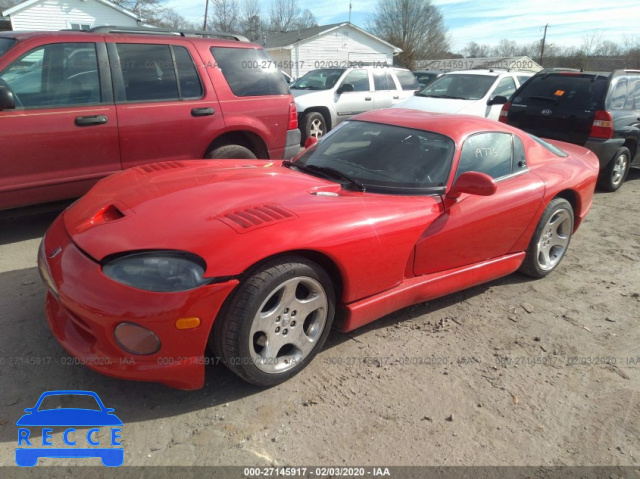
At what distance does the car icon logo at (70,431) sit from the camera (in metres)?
2.07

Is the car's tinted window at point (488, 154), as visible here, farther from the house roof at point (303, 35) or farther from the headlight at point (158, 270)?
the house roof at point (303, 35)

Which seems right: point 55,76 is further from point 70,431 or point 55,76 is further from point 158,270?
point 70,431

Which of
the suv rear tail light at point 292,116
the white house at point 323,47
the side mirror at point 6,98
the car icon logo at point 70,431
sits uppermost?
the white house at point 323,47

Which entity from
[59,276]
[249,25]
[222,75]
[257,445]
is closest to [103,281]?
[59,276]

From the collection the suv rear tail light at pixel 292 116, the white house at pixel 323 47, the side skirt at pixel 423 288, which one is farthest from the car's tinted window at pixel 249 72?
the white house at pixel 323 47

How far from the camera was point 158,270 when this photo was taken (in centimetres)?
217

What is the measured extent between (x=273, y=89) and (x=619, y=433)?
463cm

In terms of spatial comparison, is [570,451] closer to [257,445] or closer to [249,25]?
[257,445]

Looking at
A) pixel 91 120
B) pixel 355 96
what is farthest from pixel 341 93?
pixel 91 120

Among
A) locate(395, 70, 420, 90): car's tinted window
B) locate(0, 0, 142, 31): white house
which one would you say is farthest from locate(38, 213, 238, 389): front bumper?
locate(0, 0, 142, 31): white house

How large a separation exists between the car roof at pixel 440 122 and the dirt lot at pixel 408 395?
4.25 ft

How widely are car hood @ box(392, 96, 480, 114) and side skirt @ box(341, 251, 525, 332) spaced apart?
17.2ft

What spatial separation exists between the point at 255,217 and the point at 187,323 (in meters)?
0.65

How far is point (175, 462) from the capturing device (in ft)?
6.74
